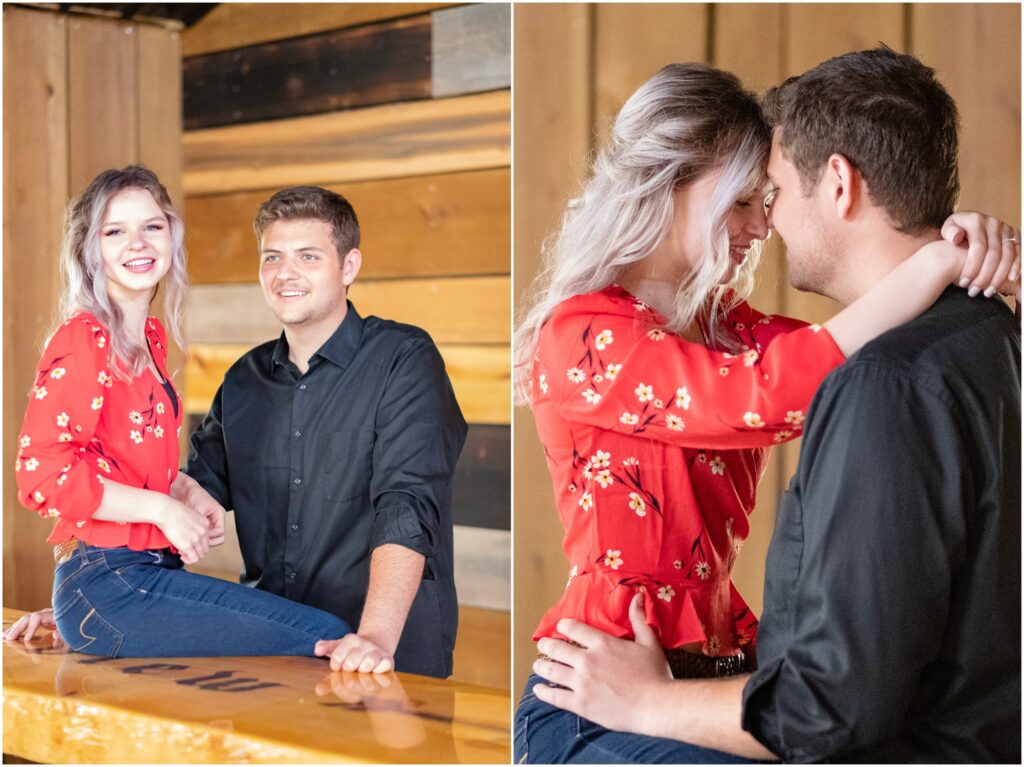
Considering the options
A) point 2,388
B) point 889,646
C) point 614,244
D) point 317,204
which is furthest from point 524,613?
point 889,646

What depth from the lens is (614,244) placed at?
119cm

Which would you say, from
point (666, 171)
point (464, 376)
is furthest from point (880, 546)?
point (464, 376)

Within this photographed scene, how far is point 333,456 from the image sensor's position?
175cm

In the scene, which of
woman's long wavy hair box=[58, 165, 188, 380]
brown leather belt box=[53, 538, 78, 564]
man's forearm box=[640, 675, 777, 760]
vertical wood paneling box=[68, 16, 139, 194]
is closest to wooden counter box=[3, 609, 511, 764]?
brown leather belt box=[53, 538, 78, 564]

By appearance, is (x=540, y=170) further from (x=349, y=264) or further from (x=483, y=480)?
(x=483, y=480)

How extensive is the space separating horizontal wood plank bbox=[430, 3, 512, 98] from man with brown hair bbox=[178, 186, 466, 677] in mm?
933

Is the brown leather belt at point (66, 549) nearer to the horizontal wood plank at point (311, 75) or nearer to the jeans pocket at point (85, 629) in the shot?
the jeans pocket at point (85, 629)

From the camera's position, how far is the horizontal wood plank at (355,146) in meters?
2.66

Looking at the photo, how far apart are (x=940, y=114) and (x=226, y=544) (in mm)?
2168

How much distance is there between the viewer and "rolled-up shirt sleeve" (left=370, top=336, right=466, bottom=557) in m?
1.66

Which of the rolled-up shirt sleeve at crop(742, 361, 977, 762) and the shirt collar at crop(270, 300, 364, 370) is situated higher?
the shirt collar at crop(270, 300, 364, 370)

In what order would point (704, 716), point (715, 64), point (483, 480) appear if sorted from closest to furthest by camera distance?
point (704, 716) < point (715, 64) < point (483, 480)

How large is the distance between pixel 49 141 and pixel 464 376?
1.06 m

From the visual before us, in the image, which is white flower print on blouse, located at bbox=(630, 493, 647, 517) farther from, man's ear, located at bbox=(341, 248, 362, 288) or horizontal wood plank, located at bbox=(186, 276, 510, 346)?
horizontal wood plank, located at bbox=(186, 276, 510, 346)
